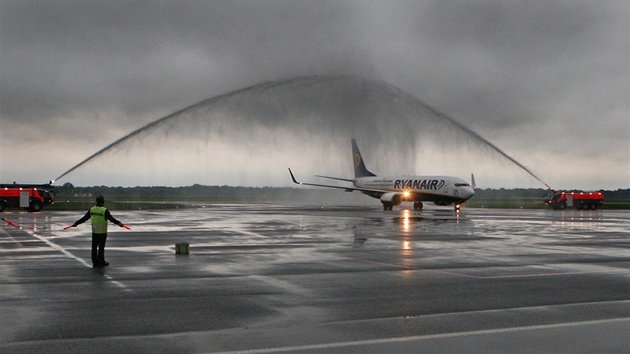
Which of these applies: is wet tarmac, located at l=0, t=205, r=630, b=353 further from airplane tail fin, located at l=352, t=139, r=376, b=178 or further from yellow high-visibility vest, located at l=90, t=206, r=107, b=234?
airplane tail fin, located at l=352, t=139, r=376, b=178

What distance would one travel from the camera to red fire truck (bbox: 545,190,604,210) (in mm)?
69875

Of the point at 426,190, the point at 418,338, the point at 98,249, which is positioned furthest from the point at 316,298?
the point at 426,190

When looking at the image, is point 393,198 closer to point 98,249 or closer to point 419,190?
point 419,190

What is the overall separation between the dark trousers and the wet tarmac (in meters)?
0.45

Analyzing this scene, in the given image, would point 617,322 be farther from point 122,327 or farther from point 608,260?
point 608,260

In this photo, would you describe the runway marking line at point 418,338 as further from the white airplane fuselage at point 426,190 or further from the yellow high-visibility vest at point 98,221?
the white airplane fuselage at point 426,190

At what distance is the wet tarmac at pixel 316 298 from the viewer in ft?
29.1

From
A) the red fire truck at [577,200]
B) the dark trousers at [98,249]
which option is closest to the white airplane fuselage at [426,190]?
the red fire truck at [577,200]

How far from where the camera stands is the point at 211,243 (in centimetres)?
2516

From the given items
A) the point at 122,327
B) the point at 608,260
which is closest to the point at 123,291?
the point at 122,327

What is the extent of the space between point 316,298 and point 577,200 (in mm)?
63961

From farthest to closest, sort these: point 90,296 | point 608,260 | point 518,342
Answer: point 608,260 → point 90,296 → point 518,342

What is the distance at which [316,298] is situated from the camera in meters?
12.6

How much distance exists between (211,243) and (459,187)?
41432 mm
